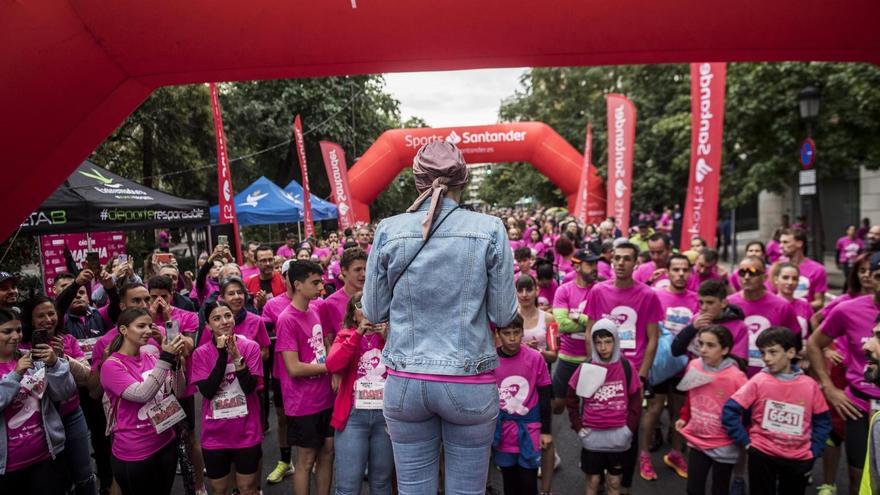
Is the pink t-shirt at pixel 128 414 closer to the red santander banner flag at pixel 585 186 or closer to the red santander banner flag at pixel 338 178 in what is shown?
the red santander banner flag at pixel 338 178

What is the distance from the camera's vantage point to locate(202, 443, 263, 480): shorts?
3.37 meters

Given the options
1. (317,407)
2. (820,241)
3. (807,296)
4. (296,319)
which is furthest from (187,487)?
(820,241)

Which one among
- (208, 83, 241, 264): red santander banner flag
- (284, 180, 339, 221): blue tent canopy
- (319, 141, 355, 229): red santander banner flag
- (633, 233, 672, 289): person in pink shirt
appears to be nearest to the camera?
(633, 233, 672, 289): person in pink shirt

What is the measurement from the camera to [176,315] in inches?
180

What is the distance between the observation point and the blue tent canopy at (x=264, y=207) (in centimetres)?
1464

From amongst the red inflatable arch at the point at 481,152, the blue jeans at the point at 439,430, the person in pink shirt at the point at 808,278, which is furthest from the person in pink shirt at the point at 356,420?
the red inflatable arch at the point at 481,152

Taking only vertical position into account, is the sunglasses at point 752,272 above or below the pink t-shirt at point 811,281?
above

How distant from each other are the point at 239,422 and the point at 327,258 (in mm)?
5911

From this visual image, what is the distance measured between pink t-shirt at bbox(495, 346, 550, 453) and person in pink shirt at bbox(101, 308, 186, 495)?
189 centimetres

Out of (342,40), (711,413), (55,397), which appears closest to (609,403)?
(711,413)

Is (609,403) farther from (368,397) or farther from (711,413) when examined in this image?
(368,397)

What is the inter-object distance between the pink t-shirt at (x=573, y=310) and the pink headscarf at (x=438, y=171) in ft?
9.38

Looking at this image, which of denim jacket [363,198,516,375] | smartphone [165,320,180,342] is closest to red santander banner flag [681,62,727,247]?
denim jacket [363,198,516,375]

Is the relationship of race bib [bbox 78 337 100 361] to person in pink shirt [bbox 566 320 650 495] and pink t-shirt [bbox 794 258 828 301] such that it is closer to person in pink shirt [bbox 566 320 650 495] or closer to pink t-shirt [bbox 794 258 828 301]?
person in pink shirt [bbox 566 320 650 495]
